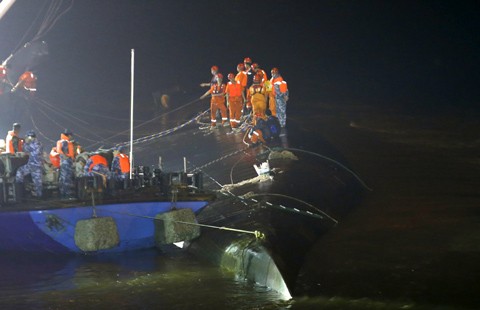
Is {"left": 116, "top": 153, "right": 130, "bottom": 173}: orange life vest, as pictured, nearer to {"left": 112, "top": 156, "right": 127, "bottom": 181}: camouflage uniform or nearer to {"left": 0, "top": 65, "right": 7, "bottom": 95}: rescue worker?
{"left": 112, "top": 156, "right": 127, "bottom": 181}: camouflage uniform

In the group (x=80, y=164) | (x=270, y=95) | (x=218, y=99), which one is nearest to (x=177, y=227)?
(x=80, y=164)

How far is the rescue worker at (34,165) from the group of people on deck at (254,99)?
676 centimetres

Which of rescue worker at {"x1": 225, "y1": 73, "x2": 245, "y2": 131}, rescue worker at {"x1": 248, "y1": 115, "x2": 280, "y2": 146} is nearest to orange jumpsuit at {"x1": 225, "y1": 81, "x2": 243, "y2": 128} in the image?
rescue worker at {"x1": 225, "y1": 73, "x2": 245, "y2": 131}

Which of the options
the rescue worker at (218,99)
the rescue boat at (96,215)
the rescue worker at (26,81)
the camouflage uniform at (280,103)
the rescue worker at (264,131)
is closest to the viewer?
the rescue boat at (96,215)

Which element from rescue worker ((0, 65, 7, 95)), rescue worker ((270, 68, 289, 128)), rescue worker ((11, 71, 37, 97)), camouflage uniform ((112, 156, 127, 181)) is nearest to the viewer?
camouflage uniform ((112, 156, 127, 181))

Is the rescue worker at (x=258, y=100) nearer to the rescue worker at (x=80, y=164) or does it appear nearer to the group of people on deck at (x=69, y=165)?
the group of people on deck at (x=69, y=165)

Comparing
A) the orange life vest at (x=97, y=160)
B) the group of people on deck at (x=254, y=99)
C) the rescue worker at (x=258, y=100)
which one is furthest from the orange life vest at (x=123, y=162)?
the rescue worker at (x=258, y=100)

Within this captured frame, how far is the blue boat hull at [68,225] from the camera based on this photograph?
488 inches

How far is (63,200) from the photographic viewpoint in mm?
12836

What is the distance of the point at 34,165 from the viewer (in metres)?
13.3

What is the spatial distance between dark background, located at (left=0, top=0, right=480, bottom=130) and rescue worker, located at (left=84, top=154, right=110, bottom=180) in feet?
63.8

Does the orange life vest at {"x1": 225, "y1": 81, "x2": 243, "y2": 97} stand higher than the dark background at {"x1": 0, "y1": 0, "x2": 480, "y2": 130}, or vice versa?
the dark background at {"x1": 0, "y1": 0, "x2": 480, "y2": 130}

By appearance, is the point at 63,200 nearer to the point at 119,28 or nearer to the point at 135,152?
the point at 135,152

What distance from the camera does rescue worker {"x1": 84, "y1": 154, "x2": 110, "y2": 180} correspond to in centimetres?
1314
